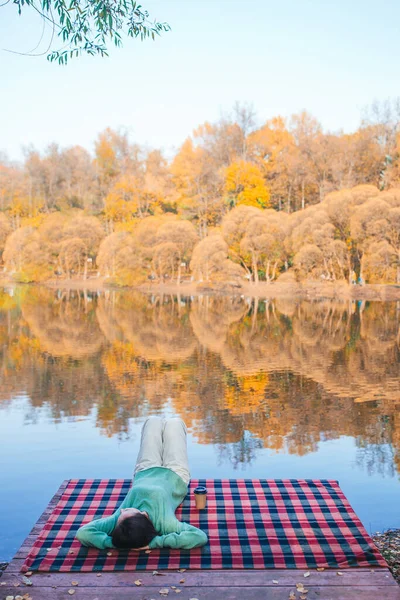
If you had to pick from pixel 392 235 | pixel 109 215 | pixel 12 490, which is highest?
pixel 109 215

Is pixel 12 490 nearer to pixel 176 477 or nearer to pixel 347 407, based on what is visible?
pixel 176 477

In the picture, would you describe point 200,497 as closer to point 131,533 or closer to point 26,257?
point 131,533

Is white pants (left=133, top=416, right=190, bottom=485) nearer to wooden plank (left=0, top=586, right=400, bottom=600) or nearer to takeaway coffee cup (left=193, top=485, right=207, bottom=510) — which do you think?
takeaway coffee cup (left=193, top=485, right=207, bottom=510)

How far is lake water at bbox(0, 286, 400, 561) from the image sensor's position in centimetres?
516

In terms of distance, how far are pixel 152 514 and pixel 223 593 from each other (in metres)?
0.74

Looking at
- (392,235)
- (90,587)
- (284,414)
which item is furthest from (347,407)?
(392,235)

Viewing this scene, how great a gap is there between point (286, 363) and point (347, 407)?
3212 millimetres

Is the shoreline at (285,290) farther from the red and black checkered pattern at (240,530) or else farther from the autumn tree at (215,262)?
the red and black checkered pattern at (240,530)

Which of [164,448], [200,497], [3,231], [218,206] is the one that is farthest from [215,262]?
[200,497]

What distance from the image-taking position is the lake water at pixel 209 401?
5156 mm

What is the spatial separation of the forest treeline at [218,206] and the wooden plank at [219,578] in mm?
24622

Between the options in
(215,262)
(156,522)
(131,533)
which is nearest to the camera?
(131,533)

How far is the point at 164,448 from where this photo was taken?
166 inches

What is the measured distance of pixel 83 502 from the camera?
397 cm
